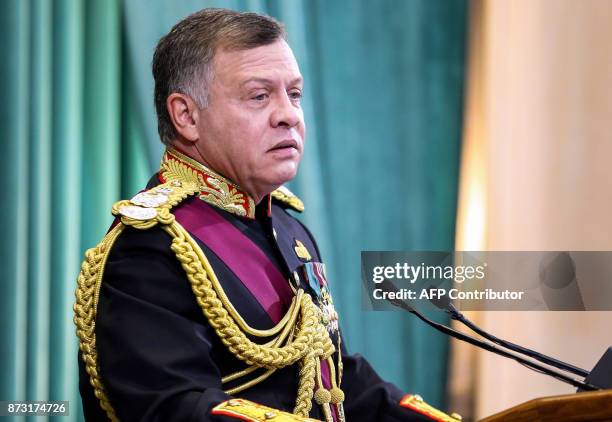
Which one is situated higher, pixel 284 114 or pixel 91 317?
pixel 284 114

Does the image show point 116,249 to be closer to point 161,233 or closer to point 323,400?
point 161,233

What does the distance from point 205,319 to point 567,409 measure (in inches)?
22.7

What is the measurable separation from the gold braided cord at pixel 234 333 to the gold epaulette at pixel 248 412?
0.41 feet

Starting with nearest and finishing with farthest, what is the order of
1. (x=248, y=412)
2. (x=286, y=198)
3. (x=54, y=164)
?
(x=248, y=412) < (x=286, y=198) < (x=54, y=164)

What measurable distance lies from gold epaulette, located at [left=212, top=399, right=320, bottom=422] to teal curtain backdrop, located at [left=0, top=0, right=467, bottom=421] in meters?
1.11

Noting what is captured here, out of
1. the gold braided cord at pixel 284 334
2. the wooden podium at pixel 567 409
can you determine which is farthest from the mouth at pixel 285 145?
the wooden podium at pixel 567 409

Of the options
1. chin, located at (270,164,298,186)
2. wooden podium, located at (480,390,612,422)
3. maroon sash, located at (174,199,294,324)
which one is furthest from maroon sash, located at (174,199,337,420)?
wooden podium, located at (480,390,612,422)

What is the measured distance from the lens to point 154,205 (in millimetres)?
1378

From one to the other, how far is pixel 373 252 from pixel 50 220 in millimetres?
964

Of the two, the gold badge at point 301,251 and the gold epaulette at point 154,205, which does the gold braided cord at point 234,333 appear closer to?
the gold epaulette at point 154,205

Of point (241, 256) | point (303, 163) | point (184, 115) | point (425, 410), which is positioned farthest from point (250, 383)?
point (303, 163)

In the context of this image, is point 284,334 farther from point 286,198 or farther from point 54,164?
point 54,164

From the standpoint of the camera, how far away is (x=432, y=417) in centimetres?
151

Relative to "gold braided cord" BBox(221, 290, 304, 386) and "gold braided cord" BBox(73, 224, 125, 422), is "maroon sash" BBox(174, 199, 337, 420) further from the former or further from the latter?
"gold braided cord" BBox(73, 224, 125, 422)
